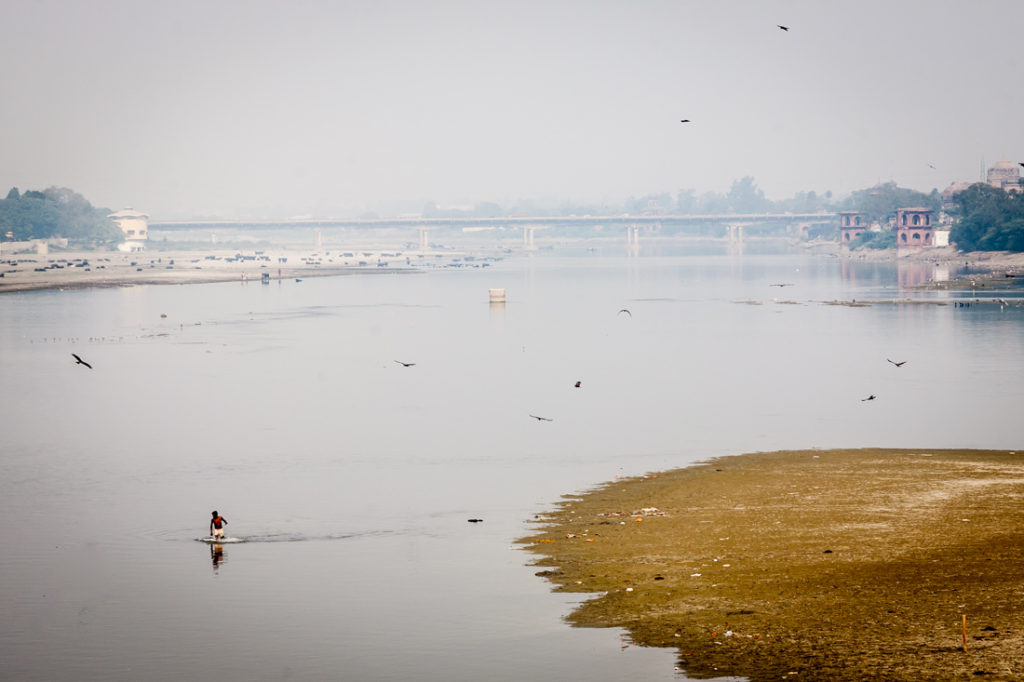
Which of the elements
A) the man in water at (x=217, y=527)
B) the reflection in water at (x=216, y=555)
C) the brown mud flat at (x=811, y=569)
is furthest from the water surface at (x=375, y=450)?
the brown mud flat at (x=811, y=569)

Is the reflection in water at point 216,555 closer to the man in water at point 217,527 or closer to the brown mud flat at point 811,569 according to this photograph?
the man in water at point 217,527

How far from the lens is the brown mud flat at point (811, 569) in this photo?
74.3 ft

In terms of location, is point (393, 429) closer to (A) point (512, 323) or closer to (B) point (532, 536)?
(B) point (532, 536)

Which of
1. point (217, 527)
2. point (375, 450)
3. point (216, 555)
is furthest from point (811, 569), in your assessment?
point (375, 450)

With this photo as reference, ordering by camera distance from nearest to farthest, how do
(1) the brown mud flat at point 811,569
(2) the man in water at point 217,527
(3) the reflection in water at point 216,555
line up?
(1) the brown mud flat at point 811,569
(3) the reflection in water at point 216,555
(2) the man in water at point 217,527

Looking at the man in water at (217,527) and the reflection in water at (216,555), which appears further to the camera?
the man in water at (217,527)

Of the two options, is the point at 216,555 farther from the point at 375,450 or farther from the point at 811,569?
the point at 375,450

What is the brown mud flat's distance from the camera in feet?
74.3

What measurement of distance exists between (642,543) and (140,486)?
67.7 feet

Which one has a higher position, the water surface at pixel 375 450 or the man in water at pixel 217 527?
the man in water at pixel 217 527

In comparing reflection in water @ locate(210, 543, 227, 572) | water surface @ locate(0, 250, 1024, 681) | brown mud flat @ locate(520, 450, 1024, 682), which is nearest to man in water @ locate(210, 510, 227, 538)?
reflection in water @ locate(210, 543, 227, 572)

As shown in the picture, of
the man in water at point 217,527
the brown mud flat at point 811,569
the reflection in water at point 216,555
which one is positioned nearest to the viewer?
the brown mud flat at point 811,569

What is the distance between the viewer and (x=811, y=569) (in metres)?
27.7

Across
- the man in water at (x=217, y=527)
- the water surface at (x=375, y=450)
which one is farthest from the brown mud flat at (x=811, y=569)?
the man in water at (x=217, y=527)
